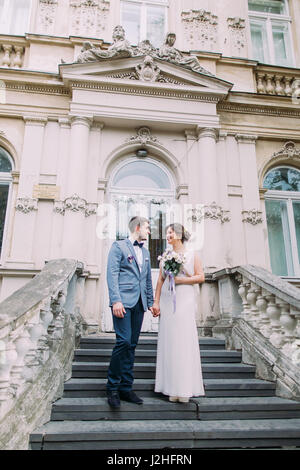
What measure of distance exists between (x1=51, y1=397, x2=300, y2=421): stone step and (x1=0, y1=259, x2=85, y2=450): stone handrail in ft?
0.70

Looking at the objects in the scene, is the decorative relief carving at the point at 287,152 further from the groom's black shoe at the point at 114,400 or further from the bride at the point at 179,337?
the groom's black shoe at the point at 114,400

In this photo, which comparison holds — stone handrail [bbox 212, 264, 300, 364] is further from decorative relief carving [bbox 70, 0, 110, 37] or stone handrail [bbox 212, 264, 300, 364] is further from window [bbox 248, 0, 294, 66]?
window [bbox 248, 0, 294, 66]

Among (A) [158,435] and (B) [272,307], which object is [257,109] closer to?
(B) [272,307]

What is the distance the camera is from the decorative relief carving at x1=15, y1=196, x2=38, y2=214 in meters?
6.18

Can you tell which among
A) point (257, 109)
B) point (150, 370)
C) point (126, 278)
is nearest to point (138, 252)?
point (126, 278)

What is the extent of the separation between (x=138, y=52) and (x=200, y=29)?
207 cm

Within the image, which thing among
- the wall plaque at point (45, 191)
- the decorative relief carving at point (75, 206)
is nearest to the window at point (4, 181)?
the wall plaque at point (45, 191)

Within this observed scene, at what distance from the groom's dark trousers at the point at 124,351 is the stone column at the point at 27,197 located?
3.25 metres

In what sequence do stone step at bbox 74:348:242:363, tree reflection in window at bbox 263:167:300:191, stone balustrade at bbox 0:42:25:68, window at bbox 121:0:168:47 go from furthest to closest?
1. window at bbox 121:0:168:47
2. tree reflection in window at bbox 263:167:300:191
3. stone balustrade at bbox 0:42:25:68
4. stone step at bbox 74:348:242:363

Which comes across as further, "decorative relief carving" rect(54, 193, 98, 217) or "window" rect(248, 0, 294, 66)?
"window" rect(248, 0, 294, 66)

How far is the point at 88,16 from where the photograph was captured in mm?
7668

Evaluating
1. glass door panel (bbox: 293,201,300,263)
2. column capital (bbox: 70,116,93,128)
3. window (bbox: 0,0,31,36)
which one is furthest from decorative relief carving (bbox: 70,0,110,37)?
glass door panel (bbox: 293,201,300,263)

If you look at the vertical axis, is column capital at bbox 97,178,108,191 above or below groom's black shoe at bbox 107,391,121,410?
above

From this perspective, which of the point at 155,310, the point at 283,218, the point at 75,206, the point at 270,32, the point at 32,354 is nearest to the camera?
Result: the point at 32,354
